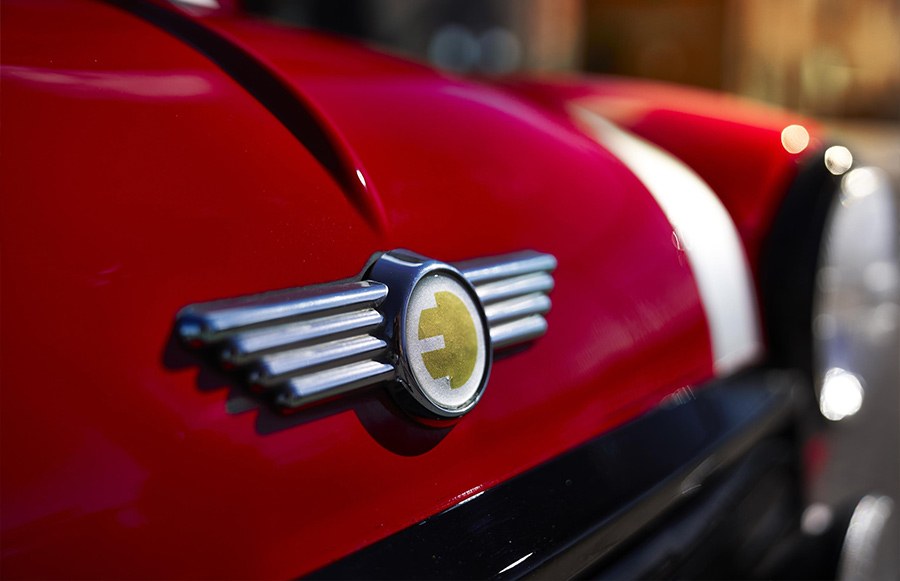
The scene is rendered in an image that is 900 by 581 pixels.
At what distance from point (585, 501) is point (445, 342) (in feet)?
0.70

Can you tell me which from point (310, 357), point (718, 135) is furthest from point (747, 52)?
point (310, 357)

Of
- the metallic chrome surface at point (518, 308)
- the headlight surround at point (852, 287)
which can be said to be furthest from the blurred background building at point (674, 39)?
the metallic chrome surface at point (518, 308)

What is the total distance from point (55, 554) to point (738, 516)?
0.77 m

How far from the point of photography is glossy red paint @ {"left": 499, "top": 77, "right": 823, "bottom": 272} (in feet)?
3.59

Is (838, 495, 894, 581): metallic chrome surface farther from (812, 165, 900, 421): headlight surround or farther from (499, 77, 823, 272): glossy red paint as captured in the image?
(499, 77, 823, 272): glossy red paint

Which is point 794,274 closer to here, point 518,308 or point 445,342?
point 518,308

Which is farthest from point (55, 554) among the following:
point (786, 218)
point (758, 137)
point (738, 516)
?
point (758, 137)

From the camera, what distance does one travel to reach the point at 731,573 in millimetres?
952

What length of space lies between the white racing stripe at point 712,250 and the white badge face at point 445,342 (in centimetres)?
42

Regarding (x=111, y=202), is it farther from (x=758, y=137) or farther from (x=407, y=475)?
(x=758, y=137)

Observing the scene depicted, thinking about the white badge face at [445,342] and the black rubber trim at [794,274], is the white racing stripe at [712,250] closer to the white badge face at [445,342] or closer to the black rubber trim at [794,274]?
the black rubber trim at [794,274]

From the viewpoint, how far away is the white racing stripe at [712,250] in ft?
3.17

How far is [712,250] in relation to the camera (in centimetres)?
100

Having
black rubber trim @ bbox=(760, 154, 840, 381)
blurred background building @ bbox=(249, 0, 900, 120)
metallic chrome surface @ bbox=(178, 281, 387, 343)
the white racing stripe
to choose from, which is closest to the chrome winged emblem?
metallic chrome surface @ bbox=(178, 281, 387, 343)
